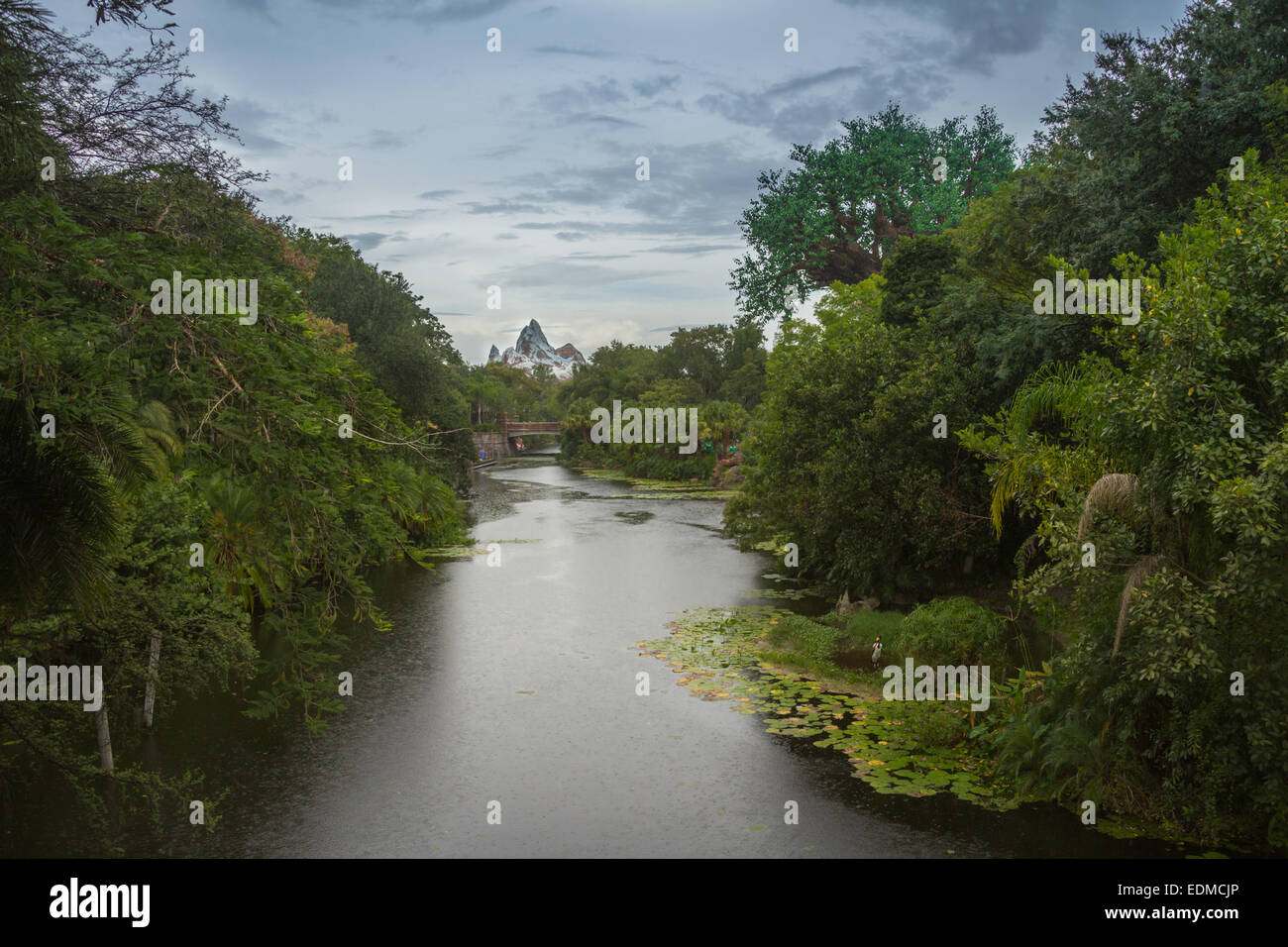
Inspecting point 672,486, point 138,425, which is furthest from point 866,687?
point 672,486

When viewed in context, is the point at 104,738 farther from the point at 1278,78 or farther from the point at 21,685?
the point at 1278,78

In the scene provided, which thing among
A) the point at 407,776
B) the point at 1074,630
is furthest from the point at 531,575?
the point at 1074,630

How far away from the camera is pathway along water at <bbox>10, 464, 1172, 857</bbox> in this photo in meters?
10.3

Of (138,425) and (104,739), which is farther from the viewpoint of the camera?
(104,739)

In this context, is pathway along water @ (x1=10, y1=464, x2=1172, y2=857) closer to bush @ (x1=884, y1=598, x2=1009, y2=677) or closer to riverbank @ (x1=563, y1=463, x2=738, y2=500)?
bush @ (x1=884, y1=598, x2=1009, y2=677)

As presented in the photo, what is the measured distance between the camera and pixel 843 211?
1681 inches

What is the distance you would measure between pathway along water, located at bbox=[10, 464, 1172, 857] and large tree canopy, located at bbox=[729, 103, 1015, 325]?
81.9 ft

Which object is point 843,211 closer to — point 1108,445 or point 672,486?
point 672,486

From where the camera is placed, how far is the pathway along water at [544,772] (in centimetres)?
1030

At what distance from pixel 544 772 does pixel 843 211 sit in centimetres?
3527

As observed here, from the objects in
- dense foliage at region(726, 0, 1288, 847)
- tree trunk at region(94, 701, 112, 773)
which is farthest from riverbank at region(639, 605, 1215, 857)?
tree trunk at region(94, 701, 112, 773)
